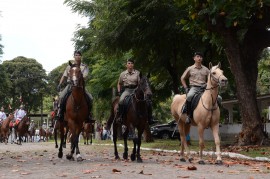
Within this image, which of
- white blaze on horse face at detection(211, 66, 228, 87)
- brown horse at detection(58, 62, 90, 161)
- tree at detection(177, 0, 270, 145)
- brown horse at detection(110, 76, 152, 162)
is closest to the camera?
white blaze on horse face at detection(211, 66, 228, 87)

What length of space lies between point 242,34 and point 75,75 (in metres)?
9.88

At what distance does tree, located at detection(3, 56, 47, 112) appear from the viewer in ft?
326

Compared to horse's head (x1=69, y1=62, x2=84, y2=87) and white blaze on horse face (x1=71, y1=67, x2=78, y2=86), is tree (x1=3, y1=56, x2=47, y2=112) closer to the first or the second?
horse's head (x1=69, y1=62, x2=84, y2=87)

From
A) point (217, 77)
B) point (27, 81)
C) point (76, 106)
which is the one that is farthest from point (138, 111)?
point (27, 81)

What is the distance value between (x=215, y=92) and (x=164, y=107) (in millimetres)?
64959

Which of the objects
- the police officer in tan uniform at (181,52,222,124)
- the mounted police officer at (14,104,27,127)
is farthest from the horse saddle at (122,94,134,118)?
the mounted police officer at (14,104,27,127)

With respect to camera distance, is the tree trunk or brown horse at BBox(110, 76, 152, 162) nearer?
brown horse at BBox(110, 76, 152, 162)

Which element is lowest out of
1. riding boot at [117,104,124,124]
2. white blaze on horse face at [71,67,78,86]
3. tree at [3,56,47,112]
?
riding boot at [117,104,124,124]

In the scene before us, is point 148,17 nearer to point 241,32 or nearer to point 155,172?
point 241,32

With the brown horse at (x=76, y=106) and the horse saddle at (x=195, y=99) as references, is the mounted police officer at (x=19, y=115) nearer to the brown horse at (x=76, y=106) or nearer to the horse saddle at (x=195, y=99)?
the brown horse at (x=76, y=106)

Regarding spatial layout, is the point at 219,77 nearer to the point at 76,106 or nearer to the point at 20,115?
the point at 76,106

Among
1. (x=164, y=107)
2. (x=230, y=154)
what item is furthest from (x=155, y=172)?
(x=164, y=107)

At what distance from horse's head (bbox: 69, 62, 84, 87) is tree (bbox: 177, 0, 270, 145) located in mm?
5944

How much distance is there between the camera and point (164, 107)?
258 ft
